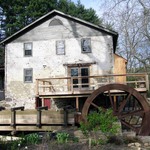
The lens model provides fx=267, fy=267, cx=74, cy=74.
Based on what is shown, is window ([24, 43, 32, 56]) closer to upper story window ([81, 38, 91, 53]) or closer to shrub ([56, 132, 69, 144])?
upper story window ([81, 38, 91, 53])

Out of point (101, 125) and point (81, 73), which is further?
point (81, 73)

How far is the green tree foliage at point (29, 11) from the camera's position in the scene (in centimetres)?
3897

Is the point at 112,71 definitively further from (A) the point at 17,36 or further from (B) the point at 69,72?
(A) the point at 17,36

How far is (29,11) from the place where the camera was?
3938cm

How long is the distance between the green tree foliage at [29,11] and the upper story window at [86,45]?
53.9 feet

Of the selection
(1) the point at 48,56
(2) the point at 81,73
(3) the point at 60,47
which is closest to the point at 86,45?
(3) the point at 60,47

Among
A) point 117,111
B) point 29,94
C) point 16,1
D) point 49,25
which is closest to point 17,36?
point 49,25

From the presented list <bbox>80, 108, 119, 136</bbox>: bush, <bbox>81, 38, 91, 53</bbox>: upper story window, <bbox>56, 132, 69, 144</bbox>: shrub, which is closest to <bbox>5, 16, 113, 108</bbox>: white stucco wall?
<bbox>81, 38, 91, 53</bbox>: upper story window

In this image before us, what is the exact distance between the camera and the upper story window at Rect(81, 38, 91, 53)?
71.9ft

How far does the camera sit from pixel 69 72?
71.7 ft

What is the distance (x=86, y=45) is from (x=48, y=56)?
3326mm

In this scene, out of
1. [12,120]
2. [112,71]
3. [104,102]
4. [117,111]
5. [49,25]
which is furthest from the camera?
[49,25]

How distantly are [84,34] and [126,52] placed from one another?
57.5ft

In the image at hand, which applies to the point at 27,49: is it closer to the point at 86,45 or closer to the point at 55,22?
the point at 55,22
